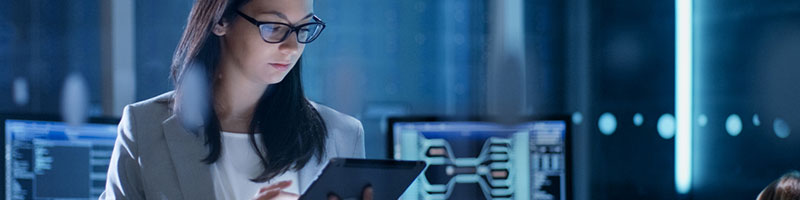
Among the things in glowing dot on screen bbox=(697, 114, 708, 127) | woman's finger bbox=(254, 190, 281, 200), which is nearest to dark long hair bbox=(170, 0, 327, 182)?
woman's finger bbox=(254, 190, 281, 200)

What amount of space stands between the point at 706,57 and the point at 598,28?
1.26 ft

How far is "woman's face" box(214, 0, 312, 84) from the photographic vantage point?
1.64 metres

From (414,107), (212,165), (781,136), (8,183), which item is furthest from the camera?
(414,107)

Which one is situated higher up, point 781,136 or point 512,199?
point 781,136

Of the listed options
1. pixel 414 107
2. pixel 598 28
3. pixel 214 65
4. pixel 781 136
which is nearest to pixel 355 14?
pixel 414 107

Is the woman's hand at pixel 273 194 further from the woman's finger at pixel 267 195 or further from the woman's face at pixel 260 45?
the woman's face at pixel 260 45

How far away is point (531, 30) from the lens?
2900 millimetres

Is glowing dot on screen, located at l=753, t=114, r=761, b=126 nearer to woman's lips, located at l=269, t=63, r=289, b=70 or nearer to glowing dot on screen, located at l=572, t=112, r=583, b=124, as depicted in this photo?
glowing dot on screen, located at l=572, t=112, r=583, b=124

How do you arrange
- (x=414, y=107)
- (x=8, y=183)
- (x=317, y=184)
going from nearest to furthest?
(x=317, y=184), (x=8, y=183), (x=414, y=107)

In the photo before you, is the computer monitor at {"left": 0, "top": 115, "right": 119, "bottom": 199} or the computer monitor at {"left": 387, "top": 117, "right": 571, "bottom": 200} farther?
the computer monitor at {"left": 387, "top": 117, "right": 571, "bottom": 200}

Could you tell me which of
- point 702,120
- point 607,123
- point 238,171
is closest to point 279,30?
point 238,171

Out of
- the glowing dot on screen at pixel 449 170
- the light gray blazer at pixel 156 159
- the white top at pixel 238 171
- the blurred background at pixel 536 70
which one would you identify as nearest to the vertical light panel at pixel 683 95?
the blurred background at pixel 536 70

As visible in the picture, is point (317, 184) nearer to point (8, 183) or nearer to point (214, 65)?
point (214, 65)

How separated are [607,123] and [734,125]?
45cm
